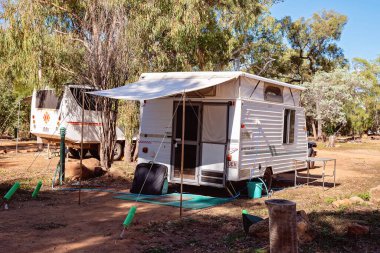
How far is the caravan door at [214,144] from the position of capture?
8971mm

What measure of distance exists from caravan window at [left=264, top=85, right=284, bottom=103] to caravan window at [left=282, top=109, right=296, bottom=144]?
57 cm

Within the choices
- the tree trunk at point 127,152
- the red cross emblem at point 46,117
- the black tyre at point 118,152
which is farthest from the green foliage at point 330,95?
the red cross emblem at point 46,117

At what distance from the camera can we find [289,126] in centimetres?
1112

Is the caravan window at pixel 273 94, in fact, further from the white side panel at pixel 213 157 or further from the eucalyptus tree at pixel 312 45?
the eucalyptus tree at pixel 312 45

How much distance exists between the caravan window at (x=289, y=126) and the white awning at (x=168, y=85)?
2878mm

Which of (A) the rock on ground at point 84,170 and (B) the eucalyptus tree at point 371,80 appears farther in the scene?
(B) the eucalyptus tree at point 371,80

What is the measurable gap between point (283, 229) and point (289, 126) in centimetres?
674

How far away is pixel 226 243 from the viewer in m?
5.70

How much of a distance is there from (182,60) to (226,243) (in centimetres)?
995

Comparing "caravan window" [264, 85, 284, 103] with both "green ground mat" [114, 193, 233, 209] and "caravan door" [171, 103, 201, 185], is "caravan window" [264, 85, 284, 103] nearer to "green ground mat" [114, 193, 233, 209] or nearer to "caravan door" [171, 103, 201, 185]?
"caravan door" [171, 103, 201, 185]

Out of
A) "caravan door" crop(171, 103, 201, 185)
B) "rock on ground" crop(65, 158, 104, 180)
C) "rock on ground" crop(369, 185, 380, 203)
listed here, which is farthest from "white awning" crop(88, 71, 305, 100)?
"rock on ground" crop(369, 185, 380, 203)

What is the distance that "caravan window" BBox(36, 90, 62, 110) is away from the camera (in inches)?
564

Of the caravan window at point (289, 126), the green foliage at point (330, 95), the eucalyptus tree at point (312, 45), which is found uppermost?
the eucalyptus tree at point (312, 45)

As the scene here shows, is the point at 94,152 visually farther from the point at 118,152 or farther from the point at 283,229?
the point at 283,229
